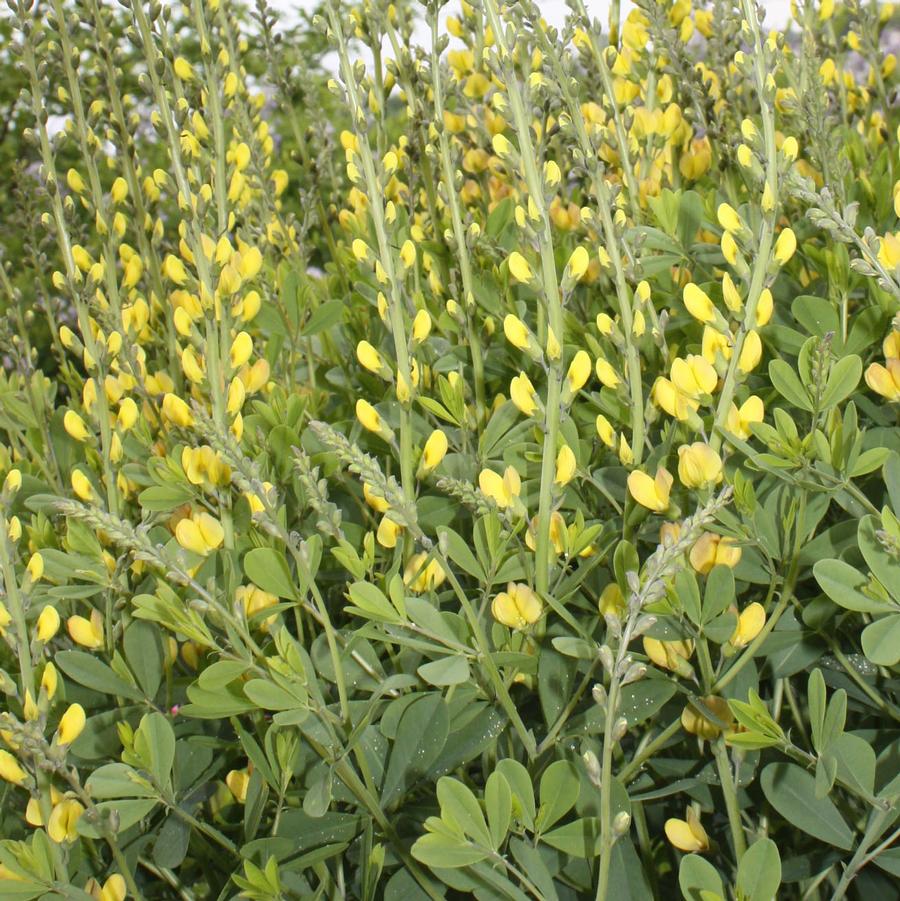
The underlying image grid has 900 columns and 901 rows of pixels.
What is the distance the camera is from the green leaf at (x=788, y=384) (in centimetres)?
116

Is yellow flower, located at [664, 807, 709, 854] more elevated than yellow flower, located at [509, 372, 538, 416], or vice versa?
yellow flower, located at [509, 372, 538, 416]

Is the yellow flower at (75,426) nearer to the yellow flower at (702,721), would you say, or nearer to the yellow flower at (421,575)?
the yellow flower at (421,575)

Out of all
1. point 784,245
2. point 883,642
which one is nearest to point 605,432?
point 784,245

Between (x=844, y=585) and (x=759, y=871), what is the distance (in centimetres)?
28

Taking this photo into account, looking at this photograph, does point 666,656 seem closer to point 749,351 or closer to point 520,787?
point 520,787

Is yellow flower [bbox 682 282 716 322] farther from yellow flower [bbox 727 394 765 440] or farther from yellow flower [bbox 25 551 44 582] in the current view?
yellow flower [bbox 25 551 44 582]

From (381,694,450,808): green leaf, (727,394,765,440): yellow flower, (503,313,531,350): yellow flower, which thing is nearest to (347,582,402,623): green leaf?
(381,694,450,808): green leaf

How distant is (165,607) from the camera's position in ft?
3.61

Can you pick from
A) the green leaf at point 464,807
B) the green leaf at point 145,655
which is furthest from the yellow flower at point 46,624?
the green leaf at point 464,807

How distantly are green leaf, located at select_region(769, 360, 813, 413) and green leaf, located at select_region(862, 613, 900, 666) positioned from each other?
263 millimetres

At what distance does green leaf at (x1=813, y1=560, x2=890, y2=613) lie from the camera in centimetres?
100

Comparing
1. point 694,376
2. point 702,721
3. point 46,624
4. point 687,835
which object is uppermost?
point 694,376

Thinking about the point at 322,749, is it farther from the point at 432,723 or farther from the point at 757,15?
the point at 757,15

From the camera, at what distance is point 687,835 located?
110 cm
